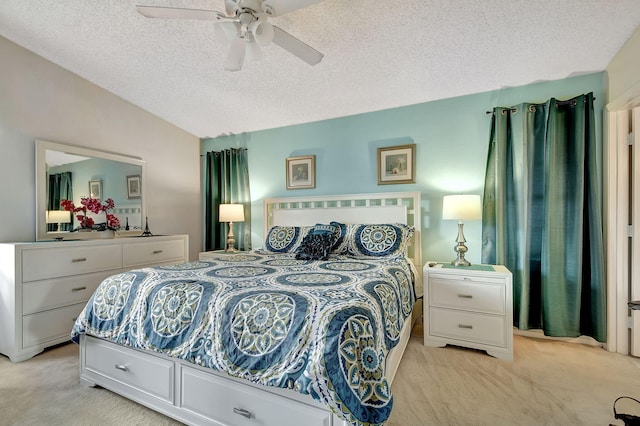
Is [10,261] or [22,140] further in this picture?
[22,140]

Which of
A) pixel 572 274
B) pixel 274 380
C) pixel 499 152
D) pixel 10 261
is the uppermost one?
pixel 499 152

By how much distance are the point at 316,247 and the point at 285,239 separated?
585mm

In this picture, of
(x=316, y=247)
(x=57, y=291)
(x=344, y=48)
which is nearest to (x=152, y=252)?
(x=57, y=291)

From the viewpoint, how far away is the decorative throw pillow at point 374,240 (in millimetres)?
2732

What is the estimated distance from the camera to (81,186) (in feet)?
9.97

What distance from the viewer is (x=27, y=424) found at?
1.55 m

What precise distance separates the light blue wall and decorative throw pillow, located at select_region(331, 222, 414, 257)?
0.46 meters

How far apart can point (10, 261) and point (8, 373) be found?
81cm

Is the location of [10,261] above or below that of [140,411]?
above

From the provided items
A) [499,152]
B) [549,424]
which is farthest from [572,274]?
[549,424]

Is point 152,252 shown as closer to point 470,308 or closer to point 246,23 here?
point 246,23

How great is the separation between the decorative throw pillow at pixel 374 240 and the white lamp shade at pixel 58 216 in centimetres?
275

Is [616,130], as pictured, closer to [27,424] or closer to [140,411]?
[140,411]

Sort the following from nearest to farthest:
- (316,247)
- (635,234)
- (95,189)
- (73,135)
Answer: (635,234), (316,247), (73,135), (95,189)
